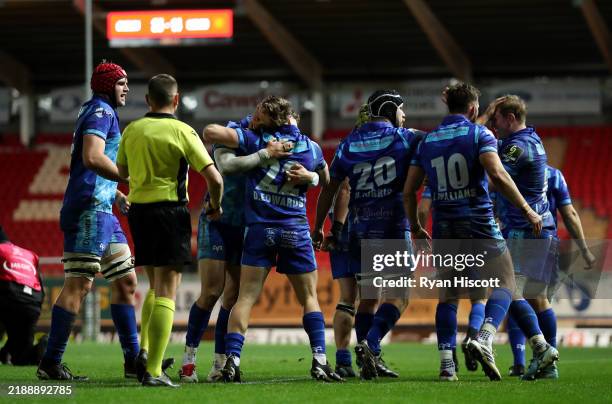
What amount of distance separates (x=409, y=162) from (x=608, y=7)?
1616cm

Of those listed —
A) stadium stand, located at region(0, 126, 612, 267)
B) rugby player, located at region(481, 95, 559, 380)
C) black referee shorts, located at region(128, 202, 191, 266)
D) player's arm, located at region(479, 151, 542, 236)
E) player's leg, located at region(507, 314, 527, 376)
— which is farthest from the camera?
stadium stand, located at region(0, 126, 612, 267)

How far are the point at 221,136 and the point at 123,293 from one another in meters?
1.57

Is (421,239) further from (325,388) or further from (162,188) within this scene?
(162,188)

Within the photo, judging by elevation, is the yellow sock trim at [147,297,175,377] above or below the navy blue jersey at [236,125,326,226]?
below

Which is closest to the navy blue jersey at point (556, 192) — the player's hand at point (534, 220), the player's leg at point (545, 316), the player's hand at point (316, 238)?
the player's leg at point (545, 316)

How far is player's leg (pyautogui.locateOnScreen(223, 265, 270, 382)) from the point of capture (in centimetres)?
779

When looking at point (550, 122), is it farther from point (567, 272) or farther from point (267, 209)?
point (267, 209)

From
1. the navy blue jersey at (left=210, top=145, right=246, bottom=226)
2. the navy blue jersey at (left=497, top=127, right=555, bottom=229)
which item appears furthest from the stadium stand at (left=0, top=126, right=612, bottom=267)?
the navy blue jersey at (left=210, top=145, right=246, bottom=226)

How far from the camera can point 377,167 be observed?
873cm

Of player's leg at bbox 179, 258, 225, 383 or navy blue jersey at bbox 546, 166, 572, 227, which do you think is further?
navy blue jersey at bbox 546, 166, 572, 227

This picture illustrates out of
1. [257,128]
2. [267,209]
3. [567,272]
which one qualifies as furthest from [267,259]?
[567,272]

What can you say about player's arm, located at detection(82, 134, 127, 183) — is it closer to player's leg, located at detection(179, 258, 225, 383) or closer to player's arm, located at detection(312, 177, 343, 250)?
player's leg, located at detection(179, 258, 225, 383)

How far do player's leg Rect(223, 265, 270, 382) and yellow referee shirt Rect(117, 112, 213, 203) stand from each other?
2.77 feet

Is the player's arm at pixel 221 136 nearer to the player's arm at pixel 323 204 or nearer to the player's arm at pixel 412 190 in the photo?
the player's arm at pixel 323 204
